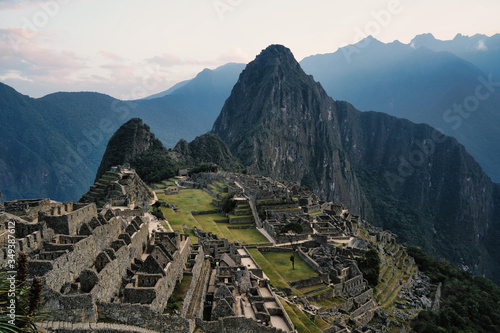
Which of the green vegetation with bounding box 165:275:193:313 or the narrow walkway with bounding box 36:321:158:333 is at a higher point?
the narrow walkway with bounding box 36:321:158:333

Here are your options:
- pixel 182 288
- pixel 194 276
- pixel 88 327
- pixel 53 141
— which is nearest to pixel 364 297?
pixel 194 276

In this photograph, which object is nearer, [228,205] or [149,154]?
[228,205]

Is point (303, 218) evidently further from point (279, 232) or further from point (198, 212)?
point (198, 212)

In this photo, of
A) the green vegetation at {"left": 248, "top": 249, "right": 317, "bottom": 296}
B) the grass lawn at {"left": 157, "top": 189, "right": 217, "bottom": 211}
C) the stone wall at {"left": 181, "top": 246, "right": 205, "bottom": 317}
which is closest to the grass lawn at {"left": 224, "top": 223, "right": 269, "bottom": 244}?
the green vegetation at {"left": 248, "top": 249, "right": 317, "bottom": 296}

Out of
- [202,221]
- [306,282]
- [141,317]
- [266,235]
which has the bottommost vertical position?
[306,282]

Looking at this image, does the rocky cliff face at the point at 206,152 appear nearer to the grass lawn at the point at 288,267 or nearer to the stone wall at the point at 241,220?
the stone wall at the point at 241,220

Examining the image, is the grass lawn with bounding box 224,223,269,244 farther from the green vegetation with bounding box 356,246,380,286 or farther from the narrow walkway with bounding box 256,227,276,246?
the green vegetation with bounding box 356,246,380,286

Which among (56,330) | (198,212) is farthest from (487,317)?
(56,330)

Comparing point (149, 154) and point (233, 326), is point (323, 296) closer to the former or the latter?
point (233, 326)

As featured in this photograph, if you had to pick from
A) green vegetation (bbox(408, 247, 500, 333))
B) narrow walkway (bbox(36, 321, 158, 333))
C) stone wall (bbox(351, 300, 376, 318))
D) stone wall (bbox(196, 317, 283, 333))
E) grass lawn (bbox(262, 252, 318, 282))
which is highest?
narrow walkway (bbox(36, 321, 158, 333))
